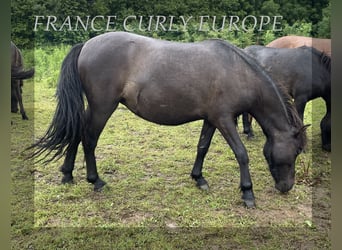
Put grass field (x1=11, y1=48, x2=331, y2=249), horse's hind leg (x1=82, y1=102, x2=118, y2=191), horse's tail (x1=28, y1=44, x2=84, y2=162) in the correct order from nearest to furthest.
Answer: grass field (x1=11, y1=48, x2=331, y2=249) < horse's tail (x1=28, y1=44, x2=84, y2=162) < horse's hind leg (x1=82, y1=102, x2=118, y2=191)

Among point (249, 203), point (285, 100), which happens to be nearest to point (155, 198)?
point (249, 203)

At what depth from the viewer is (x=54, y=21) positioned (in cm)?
349

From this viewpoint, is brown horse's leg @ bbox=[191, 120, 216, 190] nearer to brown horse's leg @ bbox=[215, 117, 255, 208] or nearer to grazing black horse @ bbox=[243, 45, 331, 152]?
brown horse's leg @ bbox=[215, 117, 255, 208]

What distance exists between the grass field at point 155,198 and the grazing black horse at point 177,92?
37cm

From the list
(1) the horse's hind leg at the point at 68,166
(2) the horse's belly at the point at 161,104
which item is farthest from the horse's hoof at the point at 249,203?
(1) the horse's hind leg at the point at 68,166

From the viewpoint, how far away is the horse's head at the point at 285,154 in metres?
3.35

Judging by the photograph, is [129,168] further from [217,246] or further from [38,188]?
[217,246]

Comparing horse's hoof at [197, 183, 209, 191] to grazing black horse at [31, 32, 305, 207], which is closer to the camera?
grazing black horse at [31, 32, 305, 207]

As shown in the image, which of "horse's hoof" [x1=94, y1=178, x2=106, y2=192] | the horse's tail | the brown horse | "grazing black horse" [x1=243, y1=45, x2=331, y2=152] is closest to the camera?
the horse's tail

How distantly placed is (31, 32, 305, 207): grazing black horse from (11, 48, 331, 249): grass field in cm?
37

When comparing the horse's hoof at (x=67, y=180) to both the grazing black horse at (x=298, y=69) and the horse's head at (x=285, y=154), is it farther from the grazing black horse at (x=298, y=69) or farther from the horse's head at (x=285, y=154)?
the grazing black horse at (x=298, y=69)

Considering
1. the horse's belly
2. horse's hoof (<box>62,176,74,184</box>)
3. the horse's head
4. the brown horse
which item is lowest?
horse's hoof (<box>62,176,74,184</box>)

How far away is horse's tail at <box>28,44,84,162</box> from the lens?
3.34 metres

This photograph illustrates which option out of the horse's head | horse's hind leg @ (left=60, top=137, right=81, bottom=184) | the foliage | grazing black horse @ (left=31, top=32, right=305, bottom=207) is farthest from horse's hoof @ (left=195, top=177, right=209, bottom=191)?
the foliage
